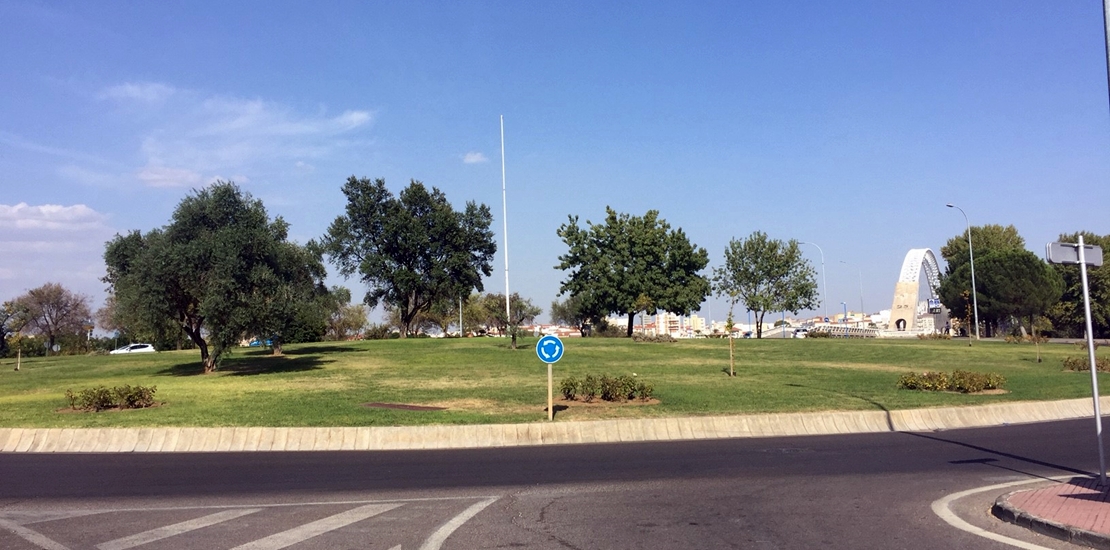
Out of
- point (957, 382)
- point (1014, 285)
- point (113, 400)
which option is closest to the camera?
point (113, 400)

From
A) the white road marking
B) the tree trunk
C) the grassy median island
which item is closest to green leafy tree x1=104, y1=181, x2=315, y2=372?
the tree trunk

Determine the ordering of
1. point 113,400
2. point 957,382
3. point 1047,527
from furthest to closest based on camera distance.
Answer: point 957,382 → point 113,400 → point 1047,527

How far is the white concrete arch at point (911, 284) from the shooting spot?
4361 inches

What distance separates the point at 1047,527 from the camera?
8.30m

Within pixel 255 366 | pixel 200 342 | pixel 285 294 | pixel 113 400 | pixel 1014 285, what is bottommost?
pixel 113 400

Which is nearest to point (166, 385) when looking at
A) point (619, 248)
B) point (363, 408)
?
point (363, 408)

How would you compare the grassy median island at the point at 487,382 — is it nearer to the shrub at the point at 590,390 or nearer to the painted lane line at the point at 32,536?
the shrub at the point at 590,390

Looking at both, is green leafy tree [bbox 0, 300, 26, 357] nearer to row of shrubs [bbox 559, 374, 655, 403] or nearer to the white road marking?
row of shrubs [bbox 559, 374, 655, 403]

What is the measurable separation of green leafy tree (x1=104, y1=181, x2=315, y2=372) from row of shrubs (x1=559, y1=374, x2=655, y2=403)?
624 inches

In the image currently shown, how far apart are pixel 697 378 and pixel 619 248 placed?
135 ft

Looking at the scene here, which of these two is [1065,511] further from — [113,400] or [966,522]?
[113,400]

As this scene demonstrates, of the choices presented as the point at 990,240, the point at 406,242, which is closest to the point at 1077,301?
the point at 990,240

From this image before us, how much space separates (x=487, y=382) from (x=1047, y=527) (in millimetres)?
22599

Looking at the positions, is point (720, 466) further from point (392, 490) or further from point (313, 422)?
point (313, 422)
